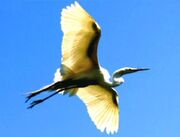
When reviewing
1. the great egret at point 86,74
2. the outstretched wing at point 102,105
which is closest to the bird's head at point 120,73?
the great egret at point 86,74

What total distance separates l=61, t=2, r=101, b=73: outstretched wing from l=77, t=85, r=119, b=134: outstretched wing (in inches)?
56.3

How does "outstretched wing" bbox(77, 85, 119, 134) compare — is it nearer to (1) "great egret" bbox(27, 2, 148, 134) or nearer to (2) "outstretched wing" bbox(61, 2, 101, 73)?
(1) "great egret" bbox(27, 2, 148, 134)

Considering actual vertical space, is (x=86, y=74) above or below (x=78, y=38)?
below

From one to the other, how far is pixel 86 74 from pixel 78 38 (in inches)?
48.5

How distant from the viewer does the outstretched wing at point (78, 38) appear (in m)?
20.7

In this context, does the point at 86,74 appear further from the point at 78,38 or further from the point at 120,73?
the point at 78,38

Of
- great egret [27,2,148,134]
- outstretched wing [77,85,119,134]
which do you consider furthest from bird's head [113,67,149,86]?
outstretched wing [77,85,119,134]

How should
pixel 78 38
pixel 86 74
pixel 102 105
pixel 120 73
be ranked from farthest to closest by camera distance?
pixel 102 105 → pixel 120 73 → pixel 86 74 → pixel 78 38

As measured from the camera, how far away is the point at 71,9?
2058 centimetres

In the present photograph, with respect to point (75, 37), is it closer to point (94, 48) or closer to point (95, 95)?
point (94, 48)

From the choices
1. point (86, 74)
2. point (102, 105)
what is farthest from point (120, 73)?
point (102, 105)

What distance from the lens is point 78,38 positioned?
2128 cm

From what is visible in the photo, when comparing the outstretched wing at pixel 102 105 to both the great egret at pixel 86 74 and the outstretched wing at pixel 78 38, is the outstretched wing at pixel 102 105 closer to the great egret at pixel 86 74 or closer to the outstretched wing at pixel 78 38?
the great egret at pixel 86 74

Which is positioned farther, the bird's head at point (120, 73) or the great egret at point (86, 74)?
the bird's head at point (120, 73)
